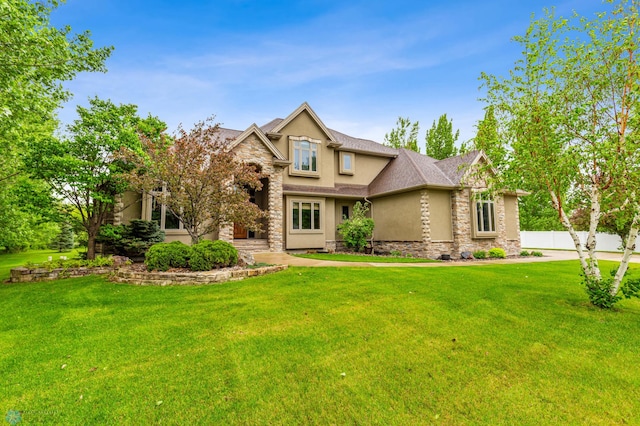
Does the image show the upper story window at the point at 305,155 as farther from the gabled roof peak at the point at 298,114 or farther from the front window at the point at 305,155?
the gabled roof peak at the point at 298,114

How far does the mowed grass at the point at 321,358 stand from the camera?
2.86m

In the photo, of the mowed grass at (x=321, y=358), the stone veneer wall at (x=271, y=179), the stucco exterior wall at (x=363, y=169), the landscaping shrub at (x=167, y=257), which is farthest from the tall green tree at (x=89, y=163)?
the stucco exterior wall at (x=363, y=169)

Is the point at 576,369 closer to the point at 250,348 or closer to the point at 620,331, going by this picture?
the point at 620,331

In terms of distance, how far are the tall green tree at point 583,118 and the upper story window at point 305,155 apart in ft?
39.2

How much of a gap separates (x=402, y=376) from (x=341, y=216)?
15.1m

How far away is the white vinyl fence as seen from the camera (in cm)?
2217

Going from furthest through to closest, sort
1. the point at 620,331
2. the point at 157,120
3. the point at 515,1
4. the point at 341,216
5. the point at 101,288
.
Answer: the point at 341,216 → the point at 157,120 → the point at 515,1 → the point at 101,288 → the point at 620,331

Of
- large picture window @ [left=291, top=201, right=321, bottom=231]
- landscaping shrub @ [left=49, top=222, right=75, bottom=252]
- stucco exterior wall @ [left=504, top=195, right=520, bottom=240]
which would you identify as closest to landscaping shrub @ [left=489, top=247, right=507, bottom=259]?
stucco exterior wall @ [left=504, top=195, right=520, bottom=240]

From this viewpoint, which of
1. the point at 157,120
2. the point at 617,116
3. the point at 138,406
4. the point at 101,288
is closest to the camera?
the point at 138,406

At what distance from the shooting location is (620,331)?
481 cm

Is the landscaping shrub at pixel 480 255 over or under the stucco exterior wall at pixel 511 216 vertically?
under

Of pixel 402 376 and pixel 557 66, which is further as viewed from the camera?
pixel 557 66

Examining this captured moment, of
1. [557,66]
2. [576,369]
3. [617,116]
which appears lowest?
[576,369]

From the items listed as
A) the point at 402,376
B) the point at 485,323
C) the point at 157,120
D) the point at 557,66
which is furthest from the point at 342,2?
the point at 402,376
